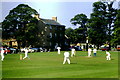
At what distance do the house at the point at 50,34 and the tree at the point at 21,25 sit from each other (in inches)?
360

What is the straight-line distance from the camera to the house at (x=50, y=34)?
8435 centimetres

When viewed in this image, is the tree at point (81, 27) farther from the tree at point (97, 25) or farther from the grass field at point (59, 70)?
the grass field at point (59, 70)

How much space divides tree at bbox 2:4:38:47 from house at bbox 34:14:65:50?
9133mm

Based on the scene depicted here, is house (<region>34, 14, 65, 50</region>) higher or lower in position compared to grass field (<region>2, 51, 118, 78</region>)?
higher

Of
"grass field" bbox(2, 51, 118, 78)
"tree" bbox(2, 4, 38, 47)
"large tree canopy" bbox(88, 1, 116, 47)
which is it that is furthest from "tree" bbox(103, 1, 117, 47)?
"grass field" bbox(2, 51, 118, 78)

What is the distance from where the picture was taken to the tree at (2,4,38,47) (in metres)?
69.5

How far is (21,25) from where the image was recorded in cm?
7050

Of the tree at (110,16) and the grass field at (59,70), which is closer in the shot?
the grass field at (59,70)

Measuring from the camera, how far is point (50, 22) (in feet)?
303

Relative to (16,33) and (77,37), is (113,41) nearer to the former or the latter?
Answer: (77,37)

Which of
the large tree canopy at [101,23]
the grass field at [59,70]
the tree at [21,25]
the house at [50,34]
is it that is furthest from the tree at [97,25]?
the grass field at [59,70]

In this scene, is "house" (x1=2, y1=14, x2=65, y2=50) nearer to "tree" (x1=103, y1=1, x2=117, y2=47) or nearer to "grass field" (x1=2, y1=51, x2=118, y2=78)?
"tree" (x1=103, y1=1, x2=117, y2=47)

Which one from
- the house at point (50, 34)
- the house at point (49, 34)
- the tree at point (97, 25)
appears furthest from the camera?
the house at point (50, 34)

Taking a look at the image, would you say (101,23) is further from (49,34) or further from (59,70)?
(59,70)
